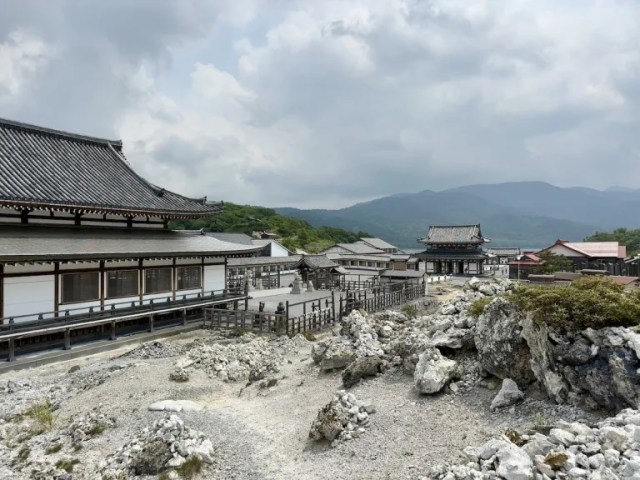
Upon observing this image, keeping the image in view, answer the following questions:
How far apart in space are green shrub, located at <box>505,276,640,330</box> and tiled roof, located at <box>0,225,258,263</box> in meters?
19.6

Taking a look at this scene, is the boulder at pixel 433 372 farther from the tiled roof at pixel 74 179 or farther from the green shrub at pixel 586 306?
the tiled roof at pixel 74 179

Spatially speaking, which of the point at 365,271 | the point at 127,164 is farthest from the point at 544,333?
the point at 365,271

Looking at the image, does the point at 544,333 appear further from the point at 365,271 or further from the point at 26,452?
the point at 365,271

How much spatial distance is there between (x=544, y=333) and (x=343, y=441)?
569 centimetres

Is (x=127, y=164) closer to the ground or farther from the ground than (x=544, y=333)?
farther from the ground

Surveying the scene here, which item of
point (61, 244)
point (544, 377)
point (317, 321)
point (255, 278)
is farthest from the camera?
point (255, 278)

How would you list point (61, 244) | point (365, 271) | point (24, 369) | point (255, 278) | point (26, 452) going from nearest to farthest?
point (26, 452), point (24, 369), point (61, 244), point (255, 278), point (365, 271)

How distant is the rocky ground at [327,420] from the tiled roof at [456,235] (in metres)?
53.0

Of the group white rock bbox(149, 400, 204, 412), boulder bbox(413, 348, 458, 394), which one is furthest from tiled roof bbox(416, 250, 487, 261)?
white rock bbox(149, 400, 204, 412)

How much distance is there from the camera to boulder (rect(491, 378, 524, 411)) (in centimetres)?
1066

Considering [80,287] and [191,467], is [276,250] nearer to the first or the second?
[80,287]

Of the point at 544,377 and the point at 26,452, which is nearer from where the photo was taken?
the point at 544,377

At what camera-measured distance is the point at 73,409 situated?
47.2 feet

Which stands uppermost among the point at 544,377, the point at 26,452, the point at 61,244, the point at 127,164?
the point at 127,164
